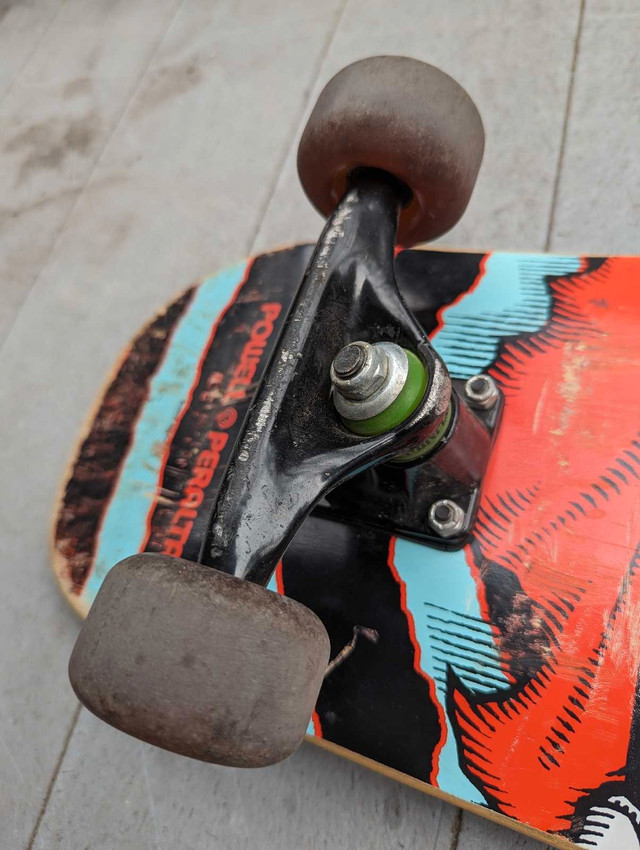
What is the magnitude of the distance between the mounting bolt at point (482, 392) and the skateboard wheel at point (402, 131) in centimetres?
26

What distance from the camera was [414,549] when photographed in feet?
3.71

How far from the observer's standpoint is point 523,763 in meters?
1.01

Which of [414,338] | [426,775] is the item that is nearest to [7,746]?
[426,775]

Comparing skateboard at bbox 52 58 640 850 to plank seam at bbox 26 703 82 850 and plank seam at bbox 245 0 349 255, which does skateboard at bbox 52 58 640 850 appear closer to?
plank seam at bbox 26 703 82 850

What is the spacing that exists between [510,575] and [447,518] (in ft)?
0.39

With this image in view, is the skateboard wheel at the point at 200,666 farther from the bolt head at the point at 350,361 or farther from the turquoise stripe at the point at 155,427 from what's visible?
the turquoise stripe at the point at 155,427

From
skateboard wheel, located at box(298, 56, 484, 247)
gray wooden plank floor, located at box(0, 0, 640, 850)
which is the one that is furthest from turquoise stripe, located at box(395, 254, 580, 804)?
gray wooden plank floor, located at box(0, 0, 640, 850)

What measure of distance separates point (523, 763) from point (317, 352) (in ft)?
2.05

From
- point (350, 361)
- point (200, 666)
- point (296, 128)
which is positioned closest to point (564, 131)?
point (296, 128)

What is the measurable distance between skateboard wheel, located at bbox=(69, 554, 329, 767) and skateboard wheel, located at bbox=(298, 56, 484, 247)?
631 mm

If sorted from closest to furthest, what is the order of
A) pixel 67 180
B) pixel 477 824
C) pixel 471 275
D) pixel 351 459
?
pixel 351 459, pixel 477 824, pixel 471 275, pixel 67 180

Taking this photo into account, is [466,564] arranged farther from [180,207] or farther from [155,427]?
[180,207]

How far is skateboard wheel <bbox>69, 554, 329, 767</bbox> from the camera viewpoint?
2.26ft

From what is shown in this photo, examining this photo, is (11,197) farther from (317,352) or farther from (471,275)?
(317,352)
